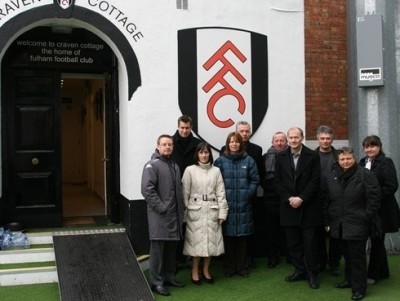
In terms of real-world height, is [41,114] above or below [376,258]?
above

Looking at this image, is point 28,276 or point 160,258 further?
point 28,276

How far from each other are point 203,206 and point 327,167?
149 centimetres

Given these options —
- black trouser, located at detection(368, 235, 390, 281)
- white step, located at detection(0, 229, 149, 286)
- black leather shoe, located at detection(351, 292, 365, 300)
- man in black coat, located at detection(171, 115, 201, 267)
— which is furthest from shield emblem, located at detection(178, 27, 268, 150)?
black leather shoe, located at detection(351, 292, 365, 300)

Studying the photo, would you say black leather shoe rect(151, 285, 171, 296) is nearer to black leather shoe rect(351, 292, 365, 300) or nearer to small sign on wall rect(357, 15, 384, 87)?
black leather shoe rect(351, 292, 365, 300)

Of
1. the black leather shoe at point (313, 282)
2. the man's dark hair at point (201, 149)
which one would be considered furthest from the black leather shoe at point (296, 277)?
the man's dark hair at point (201, 149)

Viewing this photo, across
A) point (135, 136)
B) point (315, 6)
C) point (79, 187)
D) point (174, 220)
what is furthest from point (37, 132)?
point (79, 187)

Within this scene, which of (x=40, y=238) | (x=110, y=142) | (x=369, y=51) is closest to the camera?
(x=40, y=238)

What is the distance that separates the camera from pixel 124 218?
6.75 meters

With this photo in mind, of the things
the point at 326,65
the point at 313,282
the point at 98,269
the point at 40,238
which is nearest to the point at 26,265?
the point at 40,238

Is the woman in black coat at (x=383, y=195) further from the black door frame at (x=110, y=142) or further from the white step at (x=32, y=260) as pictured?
the black door frame at (x=110, y=142)

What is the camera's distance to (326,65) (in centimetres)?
776

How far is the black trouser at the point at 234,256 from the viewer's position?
6.14 meters

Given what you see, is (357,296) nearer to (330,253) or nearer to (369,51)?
(330,253)

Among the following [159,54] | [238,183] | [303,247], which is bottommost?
[303,247]
